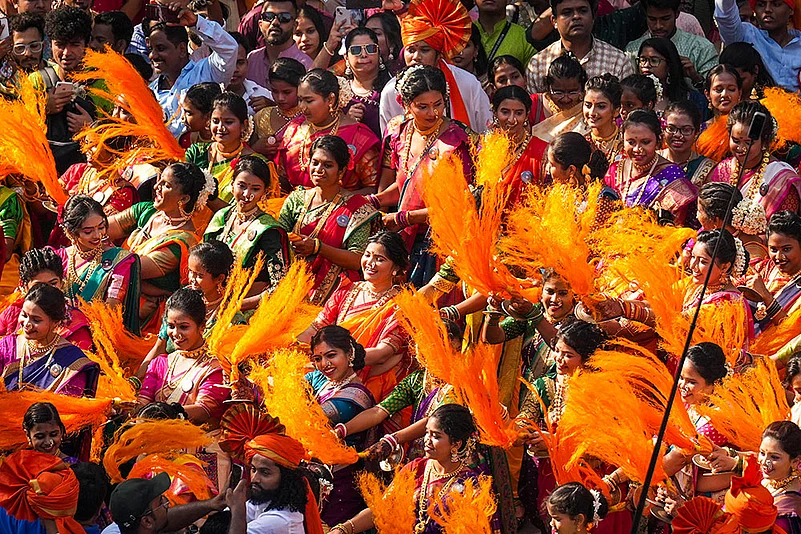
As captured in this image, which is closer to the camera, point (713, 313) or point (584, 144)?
point (713, 313)

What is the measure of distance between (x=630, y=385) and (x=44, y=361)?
2.61 m

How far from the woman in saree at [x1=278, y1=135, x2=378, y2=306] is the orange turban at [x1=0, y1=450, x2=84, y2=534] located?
8.80 feet

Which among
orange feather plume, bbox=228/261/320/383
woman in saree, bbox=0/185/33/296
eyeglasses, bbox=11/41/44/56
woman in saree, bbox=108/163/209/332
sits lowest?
woman in saree, bbox=0/185/33/296

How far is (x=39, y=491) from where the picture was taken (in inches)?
251

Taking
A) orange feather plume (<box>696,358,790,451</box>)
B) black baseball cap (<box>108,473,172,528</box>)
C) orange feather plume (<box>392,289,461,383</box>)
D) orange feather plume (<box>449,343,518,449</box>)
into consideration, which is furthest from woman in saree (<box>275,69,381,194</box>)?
black baseball cap (<box>108,473,172,528</box>)

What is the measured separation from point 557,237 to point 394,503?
144cm

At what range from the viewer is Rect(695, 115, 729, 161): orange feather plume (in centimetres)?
934

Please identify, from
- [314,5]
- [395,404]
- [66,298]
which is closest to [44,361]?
[66,298]

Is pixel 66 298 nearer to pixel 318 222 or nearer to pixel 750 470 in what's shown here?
pixel 318 222

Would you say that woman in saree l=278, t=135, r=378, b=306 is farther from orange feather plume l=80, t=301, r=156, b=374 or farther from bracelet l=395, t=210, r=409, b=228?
orange feather plume l=80, t=301, r=156, b=374

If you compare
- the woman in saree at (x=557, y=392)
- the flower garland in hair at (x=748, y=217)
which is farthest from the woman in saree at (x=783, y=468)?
the flower garland in hair at (x=748, y=217)

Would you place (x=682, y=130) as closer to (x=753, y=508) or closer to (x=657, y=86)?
(x=657, y=86)

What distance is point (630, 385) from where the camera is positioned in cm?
722

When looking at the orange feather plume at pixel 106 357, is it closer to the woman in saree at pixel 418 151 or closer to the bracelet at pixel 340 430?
the bracelet at pixel 340 430
